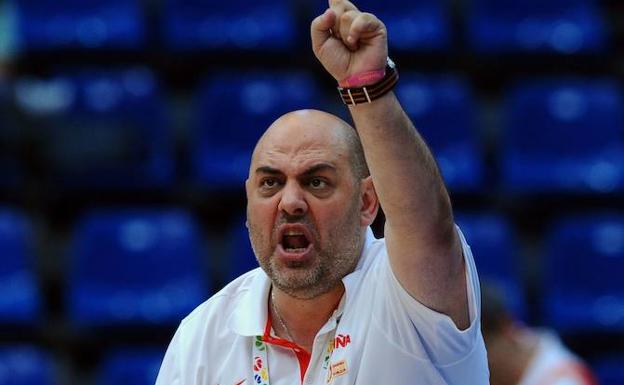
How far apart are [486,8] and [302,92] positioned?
1.48m

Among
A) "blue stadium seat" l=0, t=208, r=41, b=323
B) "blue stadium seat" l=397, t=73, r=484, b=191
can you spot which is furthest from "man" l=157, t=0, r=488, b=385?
"blue stadium seat" l=397, t=73, r=484, b=191

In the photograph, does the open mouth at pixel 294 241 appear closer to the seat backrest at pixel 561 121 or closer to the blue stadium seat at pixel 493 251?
the blue stadium seat at pixel 493 251

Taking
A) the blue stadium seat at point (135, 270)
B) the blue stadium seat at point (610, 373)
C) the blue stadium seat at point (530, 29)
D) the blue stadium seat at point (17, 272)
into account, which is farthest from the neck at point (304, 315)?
the blue stadium seat at point (530, 29)

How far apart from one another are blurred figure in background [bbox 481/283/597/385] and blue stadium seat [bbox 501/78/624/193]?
2.53m

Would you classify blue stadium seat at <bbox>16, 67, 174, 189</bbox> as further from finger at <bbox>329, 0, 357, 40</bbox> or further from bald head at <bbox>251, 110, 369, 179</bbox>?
finger at <bbox>329, 0, 357, 40</bbox>

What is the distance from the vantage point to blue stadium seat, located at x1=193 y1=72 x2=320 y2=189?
793 centimetres

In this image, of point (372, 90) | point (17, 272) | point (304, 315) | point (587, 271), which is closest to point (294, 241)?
point (304, 315)

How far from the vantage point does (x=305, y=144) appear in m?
3.71

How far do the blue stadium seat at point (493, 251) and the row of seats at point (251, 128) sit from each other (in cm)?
26

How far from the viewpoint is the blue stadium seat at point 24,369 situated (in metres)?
7.30

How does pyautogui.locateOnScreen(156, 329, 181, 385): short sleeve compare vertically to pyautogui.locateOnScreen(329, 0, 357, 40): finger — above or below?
below

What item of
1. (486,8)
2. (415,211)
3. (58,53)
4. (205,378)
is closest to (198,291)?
(58,53)

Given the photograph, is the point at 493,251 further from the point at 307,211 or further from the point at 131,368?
the point at 307,211

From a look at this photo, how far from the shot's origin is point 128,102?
8.06 metres
